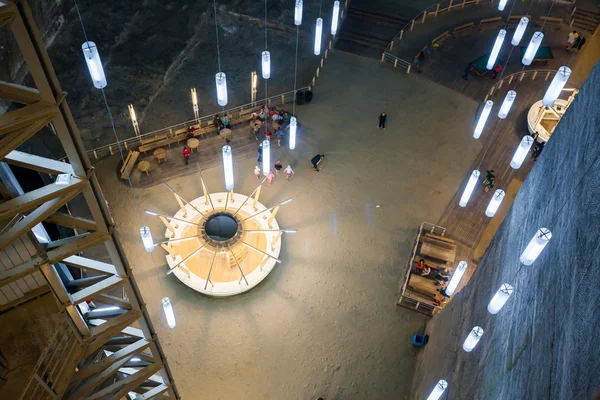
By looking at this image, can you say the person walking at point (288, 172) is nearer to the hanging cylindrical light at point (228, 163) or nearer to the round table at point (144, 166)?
the hanging cylindrical light at point (228, 163)

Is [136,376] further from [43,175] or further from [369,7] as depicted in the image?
[369,7]

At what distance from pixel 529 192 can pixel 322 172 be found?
10.3 m

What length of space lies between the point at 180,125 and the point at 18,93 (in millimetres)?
15766

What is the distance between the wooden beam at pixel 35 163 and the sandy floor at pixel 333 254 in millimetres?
10287

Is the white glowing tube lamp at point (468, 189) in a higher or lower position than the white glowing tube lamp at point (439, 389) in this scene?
higher

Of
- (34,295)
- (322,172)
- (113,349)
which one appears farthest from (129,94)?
(34,295)

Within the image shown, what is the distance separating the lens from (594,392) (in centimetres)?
576

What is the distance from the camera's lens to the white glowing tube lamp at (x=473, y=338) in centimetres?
1138

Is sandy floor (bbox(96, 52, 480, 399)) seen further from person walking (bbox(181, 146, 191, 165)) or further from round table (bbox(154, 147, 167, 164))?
round table (bbox(154, 147, 167, 164))

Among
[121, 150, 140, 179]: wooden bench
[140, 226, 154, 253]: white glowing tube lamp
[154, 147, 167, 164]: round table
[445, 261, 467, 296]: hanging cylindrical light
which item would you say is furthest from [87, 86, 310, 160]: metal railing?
[445, 261, 467, 296]: hanging cylindrical light

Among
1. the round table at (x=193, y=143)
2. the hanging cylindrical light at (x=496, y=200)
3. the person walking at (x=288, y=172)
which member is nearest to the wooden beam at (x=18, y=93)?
the hanging cylindrical light at (x=496, y=200)

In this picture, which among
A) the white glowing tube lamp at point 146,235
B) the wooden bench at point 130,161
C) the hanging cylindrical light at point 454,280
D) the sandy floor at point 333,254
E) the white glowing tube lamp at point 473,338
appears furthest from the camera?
the wooden bench at point 130,161

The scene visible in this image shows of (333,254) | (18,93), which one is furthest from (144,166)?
(18,93)

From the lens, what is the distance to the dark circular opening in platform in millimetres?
17078
